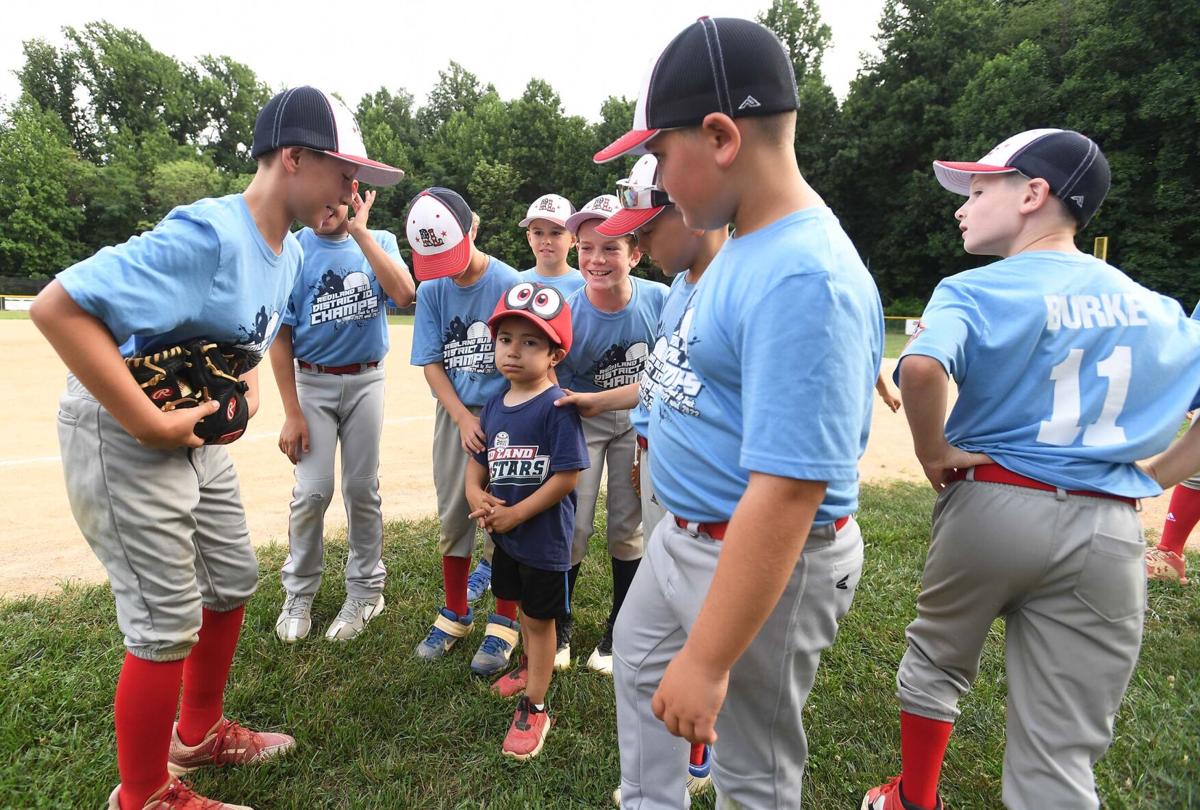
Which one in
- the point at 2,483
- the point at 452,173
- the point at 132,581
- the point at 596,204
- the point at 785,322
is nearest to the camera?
the point at 785,322

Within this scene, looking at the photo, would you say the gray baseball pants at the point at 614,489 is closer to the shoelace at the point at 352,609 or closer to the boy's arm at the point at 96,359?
the shoelace at the point at 352,609

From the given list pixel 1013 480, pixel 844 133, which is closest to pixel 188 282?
pixel 1013 480

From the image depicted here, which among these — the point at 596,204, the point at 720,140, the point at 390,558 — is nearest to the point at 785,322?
the point at 720,140

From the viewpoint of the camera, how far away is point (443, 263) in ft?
10.5

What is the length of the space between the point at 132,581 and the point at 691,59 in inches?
84.6

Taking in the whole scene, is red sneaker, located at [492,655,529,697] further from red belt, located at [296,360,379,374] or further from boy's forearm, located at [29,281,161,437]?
boy's forearm, located at [29,281,161,437]

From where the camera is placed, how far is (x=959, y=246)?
1298 inches

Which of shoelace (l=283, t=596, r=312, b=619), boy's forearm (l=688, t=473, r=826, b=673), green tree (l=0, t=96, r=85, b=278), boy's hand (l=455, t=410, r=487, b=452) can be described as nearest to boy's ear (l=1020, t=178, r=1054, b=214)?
boy's forearm (l=688, t=473, r=826, b=673)

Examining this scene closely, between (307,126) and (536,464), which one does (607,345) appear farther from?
(307,126)

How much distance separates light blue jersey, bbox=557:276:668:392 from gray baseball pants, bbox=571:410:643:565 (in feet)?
0.64

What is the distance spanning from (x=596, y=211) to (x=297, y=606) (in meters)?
2.54

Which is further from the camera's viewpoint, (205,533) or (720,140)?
(205,533)

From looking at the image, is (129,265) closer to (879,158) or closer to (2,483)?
(2,483)

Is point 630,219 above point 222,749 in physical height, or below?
above
